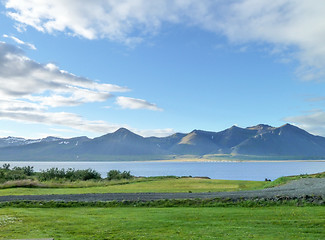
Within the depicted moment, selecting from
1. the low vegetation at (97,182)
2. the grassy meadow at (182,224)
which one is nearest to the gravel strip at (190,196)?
the grassy meadow at (182,224)

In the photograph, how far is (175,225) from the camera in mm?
16234

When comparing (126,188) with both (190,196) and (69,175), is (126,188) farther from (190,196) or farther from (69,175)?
(69,175)

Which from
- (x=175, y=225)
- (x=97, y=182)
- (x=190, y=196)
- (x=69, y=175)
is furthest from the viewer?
(x=69, y=175)

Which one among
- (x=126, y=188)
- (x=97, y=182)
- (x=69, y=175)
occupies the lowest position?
(x=126, y=188)

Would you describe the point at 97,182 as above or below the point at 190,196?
below

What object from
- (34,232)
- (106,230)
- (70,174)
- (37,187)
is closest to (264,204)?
(106,230)

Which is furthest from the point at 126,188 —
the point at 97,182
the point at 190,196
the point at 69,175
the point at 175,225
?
the point at 175,225

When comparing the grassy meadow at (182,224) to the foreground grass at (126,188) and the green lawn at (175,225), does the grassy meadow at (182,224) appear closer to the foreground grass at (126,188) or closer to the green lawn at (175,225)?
the green lawn at (175,225)

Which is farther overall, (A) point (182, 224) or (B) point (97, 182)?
(B) point (97, 182)

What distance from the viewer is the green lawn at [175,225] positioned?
1391cm

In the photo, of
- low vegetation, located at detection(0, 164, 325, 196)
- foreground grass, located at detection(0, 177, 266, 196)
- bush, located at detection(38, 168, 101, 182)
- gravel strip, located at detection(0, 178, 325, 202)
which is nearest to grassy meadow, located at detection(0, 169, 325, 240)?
gravel strip, located at detection(0, 178, 325, 202)

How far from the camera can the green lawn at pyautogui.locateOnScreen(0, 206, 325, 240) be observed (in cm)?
1391

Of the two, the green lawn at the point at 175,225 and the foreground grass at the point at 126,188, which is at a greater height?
the green lawn at the point at 175,225

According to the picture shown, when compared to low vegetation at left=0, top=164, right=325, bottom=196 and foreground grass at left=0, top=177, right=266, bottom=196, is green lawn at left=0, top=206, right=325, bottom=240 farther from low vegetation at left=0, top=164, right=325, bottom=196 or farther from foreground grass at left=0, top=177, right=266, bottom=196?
low vegetation at left=0, top=164, right=325, bottom=196
